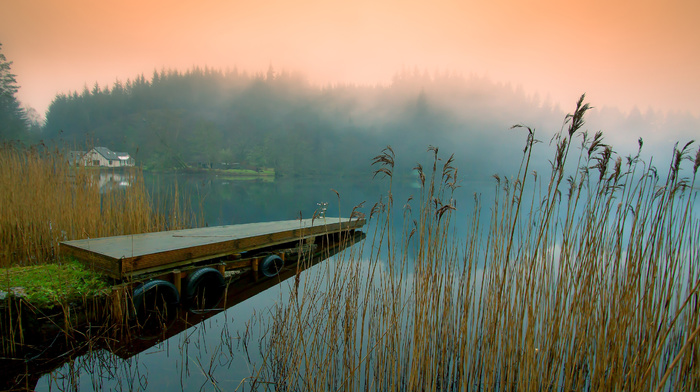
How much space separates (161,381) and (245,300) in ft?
4.92

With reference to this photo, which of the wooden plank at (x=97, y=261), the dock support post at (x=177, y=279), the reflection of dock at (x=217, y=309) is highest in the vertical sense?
the wooden plank at (x=97, y=261)

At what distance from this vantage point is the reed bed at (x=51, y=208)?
11.7 ft

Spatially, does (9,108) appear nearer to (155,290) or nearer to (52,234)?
(52,234)

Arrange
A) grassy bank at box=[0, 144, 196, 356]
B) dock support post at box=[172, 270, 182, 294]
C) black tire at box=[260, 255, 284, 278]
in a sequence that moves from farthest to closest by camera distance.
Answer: black tire at box=[260, 255, 284, 278] < dock support post at box=[172, 270, 182, 294] < grassy bank at box=[0, 144, 196, 356]

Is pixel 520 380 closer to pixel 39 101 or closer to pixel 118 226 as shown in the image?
pixel 118 226

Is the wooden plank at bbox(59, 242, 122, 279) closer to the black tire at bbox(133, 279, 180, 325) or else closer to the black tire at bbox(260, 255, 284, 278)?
the black tire at bbox(133, 279, 180, 325)

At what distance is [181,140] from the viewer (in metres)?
42.9

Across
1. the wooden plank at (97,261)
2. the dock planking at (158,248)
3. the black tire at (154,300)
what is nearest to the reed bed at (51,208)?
the dock planking at (158,248)

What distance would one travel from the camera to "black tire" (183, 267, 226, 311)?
3180 millimetres

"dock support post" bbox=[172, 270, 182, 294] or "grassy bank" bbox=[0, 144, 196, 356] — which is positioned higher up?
"grassy bank" bbox=[0, 144, 196, 356]

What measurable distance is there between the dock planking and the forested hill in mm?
37829

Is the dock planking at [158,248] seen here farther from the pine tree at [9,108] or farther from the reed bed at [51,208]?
the pine tree at [9,108]

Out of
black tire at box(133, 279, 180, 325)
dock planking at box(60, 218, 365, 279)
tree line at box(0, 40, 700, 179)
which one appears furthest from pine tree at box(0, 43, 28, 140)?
black tire at box(133, 279, 180, 325)

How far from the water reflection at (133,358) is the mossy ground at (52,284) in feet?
0.85
